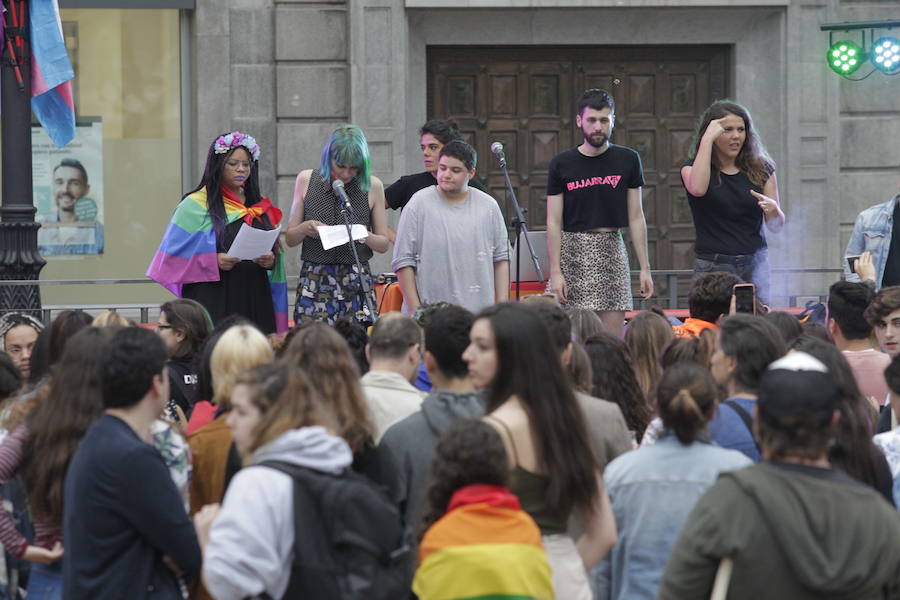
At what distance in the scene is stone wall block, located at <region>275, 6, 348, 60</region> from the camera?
627 inches

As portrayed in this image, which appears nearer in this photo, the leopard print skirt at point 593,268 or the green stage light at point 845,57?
the leopard print skirt at point 593,268

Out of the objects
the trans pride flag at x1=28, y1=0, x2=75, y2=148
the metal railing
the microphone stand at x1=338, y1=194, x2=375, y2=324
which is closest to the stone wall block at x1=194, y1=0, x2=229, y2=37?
the metal railing

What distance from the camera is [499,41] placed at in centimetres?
1641

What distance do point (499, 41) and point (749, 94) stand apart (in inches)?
109

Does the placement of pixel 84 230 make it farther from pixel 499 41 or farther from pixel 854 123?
pixel 854 123

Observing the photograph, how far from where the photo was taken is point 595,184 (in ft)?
33.0

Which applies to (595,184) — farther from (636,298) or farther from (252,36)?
(252,36)

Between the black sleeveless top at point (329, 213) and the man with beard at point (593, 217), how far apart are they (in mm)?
1251

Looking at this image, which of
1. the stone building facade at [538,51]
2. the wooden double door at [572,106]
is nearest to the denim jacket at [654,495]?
the stone building facade at [538,51]

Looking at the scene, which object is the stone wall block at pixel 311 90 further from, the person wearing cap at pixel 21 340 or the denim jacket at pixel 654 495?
the denim jacket at pixel 654 495

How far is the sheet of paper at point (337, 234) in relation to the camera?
9625mm

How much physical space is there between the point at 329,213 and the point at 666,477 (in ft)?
17.7

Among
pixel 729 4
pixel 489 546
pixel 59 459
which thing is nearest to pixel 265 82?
pixel 729 4

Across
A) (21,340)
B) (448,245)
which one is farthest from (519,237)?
(21,340)
